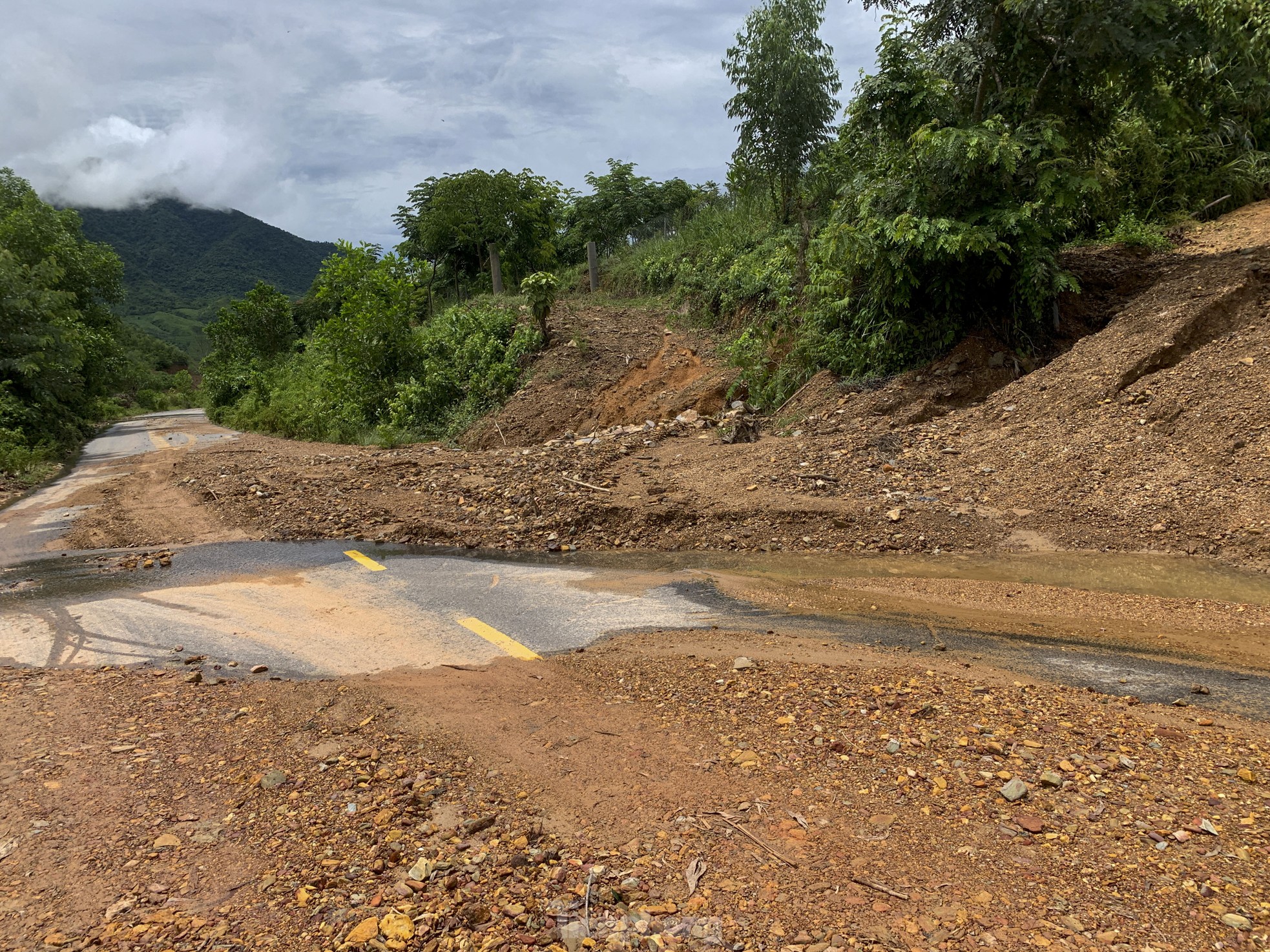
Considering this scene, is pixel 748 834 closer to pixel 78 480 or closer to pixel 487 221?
pixel 78 480

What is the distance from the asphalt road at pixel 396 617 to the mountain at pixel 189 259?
9443cm

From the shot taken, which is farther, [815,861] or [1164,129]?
[1164,129]

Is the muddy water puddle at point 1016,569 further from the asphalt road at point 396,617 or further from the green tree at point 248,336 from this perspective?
the green tree at point 248,336

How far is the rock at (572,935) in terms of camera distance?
2.11m

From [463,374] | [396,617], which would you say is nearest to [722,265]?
[463,374]

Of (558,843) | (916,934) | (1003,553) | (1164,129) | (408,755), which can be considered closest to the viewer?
(916,934)

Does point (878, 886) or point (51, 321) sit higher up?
point (51, 321)

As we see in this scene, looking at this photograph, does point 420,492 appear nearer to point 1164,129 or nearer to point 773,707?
point 773,707

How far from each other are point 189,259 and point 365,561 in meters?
138

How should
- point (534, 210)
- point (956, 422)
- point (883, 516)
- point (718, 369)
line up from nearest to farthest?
1. point (883, 516)
2. point (956, 422)
3. point (718, 369)
4. point (534, 210)

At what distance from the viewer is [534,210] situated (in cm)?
2508

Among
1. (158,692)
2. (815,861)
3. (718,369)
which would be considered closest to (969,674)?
(815,861)

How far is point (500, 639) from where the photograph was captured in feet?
15.4

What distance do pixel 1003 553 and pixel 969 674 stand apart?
2687 mm
